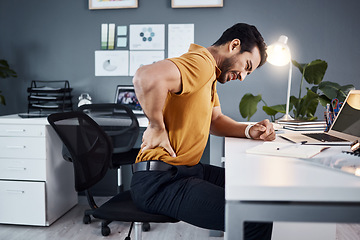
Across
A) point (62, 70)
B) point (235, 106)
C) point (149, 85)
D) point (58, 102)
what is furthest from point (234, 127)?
point (62, 70)

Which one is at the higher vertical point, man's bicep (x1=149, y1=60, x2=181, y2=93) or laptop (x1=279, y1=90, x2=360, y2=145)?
man's bicep (x1=149, y1=60, x2=181, y2=93)

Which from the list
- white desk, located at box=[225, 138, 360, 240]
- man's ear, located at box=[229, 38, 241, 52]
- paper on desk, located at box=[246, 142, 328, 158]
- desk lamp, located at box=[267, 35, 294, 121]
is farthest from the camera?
desk lamp, located at box=[267, 35, 294, 121]

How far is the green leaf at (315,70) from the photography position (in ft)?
6.73

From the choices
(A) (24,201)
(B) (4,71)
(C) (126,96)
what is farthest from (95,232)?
(B) (4,71)

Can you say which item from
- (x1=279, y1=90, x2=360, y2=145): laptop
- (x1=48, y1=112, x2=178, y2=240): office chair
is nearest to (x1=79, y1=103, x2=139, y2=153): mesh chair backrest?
(x1=48, y1=112, x2=178, y2=240): office chair

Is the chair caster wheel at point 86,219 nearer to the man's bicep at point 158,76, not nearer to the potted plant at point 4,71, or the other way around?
the potted plant at point 4,71

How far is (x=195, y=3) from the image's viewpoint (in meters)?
2.79

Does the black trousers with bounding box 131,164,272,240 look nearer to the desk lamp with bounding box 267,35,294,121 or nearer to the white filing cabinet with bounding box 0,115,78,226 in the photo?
the desk lamp with bounding box 267,35,294,121

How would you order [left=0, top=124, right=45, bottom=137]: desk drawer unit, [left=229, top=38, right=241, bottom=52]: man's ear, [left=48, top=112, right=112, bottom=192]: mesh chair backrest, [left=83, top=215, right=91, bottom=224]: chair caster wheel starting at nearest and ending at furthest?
1. [left=229, top=38, right=241, bottom=52]: man's ear
2. [left=48, top=112, right=112, bottom=192]: mesh chair backrest
3. [left=0, top=124, right=45, bottom=137]: desk drawer unit
4. [left=83, top=215, right=91, bottom=224]: chair caster wheel

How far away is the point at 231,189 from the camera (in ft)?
2.11

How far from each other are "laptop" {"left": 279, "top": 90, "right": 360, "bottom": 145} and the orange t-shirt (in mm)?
382

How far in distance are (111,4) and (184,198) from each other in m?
2.27

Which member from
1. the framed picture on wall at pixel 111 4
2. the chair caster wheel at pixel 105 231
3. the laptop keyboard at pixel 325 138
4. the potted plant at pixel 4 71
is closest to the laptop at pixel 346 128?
the laptop keyboard at pixel 325 138

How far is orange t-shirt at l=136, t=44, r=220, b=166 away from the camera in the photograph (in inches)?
42.7
